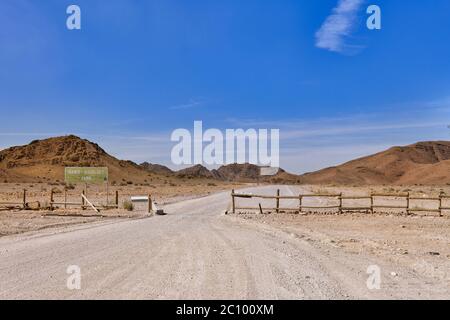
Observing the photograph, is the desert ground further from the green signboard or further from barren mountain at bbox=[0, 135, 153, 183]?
barren mountain at bbox=[0, 135, 153, 183]

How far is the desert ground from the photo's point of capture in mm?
8867

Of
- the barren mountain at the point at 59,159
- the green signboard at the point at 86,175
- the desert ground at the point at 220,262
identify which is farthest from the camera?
the barren mountain at the point at 59,159

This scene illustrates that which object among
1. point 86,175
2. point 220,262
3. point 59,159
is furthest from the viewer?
point 59,159

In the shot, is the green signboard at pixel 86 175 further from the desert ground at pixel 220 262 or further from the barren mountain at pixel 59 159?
the barren mountain at pixel 59 159

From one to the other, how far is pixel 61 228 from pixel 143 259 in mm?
9242

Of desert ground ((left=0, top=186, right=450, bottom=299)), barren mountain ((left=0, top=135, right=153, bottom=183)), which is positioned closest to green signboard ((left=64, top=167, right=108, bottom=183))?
desert ground ((left=0, top=186, right=450, bottom=299))

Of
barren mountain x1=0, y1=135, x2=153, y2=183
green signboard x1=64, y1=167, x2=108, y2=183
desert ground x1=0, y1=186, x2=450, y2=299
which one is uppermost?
barren mountain x1=0, y1=135, x2=153, y2=183

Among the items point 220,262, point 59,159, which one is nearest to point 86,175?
point 220,262

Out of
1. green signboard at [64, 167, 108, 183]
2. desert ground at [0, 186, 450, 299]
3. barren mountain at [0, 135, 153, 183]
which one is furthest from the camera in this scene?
barren mountain at [0, 135, 153, 183]

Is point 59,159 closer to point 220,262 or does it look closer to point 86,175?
point 86,175

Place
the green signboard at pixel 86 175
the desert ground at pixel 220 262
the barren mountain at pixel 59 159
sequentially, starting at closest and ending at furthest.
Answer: the desert ground at pixel 220 262 < the green signboard at pixel 86 175 < the barren mountain at pixel 59 159

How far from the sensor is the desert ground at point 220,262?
887cm

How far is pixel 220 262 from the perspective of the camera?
38.6 ft

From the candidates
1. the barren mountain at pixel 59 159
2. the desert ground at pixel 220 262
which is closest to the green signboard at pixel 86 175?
the desert ground at pixel 220 262
